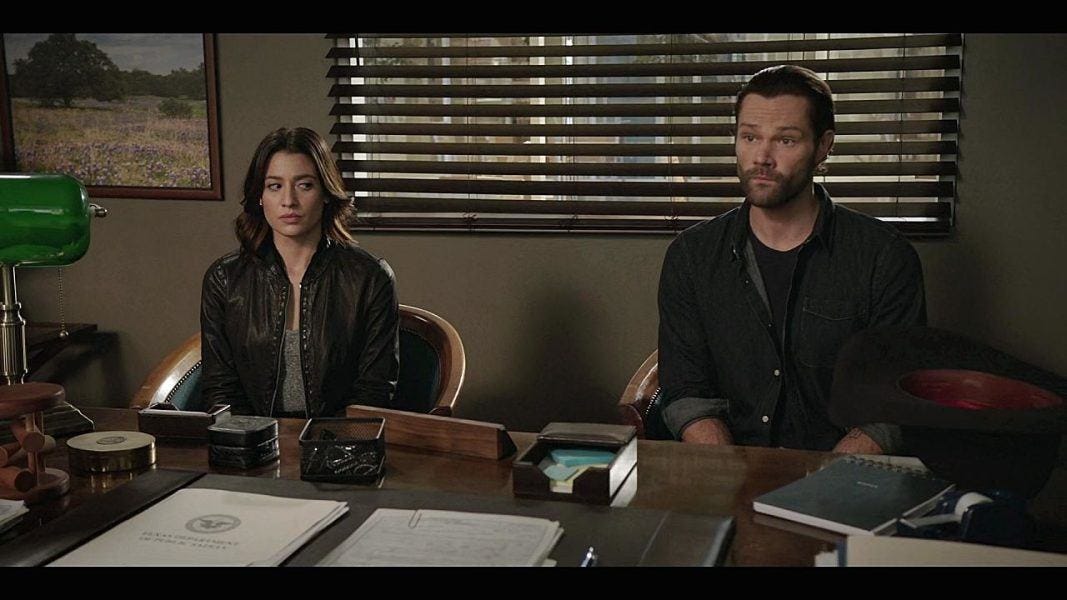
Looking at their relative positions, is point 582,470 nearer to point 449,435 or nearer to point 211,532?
point 449,435

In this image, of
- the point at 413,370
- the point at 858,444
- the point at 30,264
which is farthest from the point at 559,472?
the point at 413,370

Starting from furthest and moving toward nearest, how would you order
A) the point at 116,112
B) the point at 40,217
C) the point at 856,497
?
the point at 116,112 < the point at 40,217 < the point at 856,497

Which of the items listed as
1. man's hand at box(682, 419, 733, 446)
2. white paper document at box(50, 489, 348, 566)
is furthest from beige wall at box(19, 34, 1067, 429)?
white paper document at box(50, 489, 348, 566)

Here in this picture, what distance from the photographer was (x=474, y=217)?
3016 millimetres

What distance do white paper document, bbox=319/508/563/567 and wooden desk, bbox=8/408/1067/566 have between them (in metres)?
0.17

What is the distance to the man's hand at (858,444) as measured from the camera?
1.99m

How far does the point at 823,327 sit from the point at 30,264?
165 cm

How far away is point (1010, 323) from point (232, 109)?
7.98 ft

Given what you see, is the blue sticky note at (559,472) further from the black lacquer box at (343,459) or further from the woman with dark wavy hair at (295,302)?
the woman with dark wavy hair at (295,302)

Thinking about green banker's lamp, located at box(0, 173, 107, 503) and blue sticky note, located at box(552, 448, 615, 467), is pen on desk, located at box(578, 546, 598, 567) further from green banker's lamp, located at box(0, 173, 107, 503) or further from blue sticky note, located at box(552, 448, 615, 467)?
green banker's lamp, located at box(0, 173, 107, 503)

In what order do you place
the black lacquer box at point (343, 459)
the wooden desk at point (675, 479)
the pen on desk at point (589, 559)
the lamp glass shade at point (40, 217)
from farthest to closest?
the lamp glass shade at point (40, 217) < the black lacquer box at point (343, 459) < the wooden desk at point (675, 479) < the pen on desk at point (589, 559)

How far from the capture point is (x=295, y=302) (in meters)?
2.49

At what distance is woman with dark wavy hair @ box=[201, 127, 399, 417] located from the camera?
2.42 metres

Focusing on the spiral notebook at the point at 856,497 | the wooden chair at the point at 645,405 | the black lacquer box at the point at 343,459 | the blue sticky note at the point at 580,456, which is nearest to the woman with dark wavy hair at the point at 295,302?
the wooden chair at the point at 645,405
